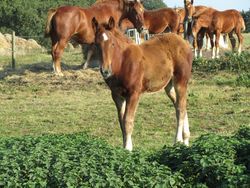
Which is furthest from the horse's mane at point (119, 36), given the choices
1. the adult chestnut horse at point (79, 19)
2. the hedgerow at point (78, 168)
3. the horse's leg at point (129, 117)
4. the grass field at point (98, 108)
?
the adult chestnut horse at point (79, 19)

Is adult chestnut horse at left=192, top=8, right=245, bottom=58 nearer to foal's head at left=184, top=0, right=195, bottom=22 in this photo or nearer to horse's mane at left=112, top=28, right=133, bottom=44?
foal's head at left=184, top=0, right=195, bottom=22

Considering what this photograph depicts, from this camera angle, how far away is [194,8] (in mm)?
27391

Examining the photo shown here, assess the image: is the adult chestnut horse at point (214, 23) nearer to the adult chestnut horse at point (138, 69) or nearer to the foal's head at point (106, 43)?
the adult chestnut horse at point (138, 69)

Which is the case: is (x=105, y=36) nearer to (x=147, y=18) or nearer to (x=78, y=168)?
(x=78, y=168)

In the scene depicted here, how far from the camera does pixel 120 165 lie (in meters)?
7.08

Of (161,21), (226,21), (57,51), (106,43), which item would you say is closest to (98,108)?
(57,51)

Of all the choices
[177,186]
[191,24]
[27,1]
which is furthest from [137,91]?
[27,1]

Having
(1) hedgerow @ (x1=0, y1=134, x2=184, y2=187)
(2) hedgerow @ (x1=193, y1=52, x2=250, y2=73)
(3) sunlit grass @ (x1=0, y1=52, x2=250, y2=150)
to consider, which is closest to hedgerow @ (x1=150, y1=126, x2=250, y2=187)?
(1) hedgerow @ (x1=0, y1=134, x2=184, y2=187)

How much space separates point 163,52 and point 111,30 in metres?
1.24

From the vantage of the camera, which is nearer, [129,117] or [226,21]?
[129,117]

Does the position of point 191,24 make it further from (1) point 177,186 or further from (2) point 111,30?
(1) point 177,186

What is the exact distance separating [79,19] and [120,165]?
13855 mm

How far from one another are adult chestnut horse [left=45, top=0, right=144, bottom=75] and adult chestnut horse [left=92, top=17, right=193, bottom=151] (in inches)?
372

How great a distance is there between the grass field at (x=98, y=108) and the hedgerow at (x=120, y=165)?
2980mm
